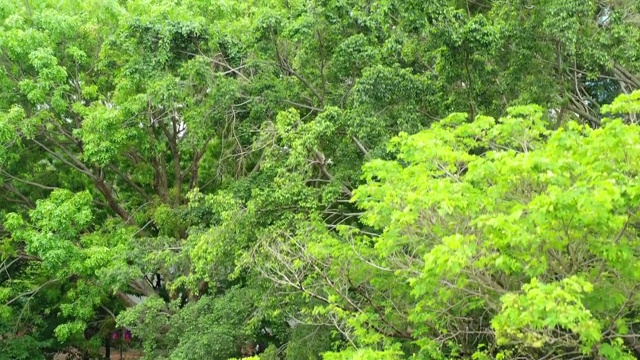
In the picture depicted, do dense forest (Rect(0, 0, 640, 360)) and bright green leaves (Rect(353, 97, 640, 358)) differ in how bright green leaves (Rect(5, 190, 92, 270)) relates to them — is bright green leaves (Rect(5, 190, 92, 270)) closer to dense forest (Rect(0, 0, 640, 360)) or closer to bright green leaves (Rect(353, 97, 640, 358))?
dense forest (Rect(0, 0, 640, 360))

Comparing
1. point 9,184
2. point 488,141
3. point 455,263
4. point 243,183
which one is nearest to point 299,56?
point 243,183

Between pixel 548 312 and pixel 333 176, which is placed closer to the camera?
pixel 548 312

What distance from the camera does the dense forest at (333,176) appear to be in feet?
14.4

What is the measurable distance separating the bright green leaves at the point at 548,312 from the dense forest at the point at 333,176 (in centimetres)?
2

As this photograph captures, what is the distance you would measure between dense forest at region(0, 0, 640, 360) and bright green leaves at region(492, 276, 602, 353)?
0.06ft

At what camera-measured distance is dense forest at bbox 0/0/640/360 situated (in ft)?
14.4

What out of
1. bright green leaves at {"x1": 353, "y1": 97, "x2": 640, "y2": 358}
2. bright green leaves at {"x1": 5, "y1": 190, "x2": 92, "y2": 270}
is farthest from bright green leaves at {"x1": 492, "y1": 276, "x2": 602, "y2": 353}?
bright green leaves at {"x1": 5, "y1": 190, "x2": 92, "y2": 270}

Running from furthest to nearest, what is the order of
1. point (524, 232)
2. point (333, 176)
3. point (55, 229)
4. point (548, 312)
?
1. point (55, 229)
2. point (333, 176)
3. point (524, 232)
4. point (548, 312)

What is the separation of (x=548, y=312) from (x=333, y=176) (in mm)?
4926

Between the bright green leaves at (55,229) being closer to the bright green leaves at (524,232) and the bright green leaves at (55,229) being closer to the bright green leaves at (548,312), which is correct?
the bright green leaves at (524,232)

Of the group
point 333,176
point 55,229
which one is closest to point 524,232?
point 333,176

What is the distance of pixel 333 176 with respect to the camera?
8.38 meters

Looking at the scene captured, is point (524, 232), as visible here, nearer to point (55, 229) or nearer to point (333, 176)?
point (333, 176)

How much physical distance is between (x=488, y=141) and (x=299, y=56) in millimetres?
3664
